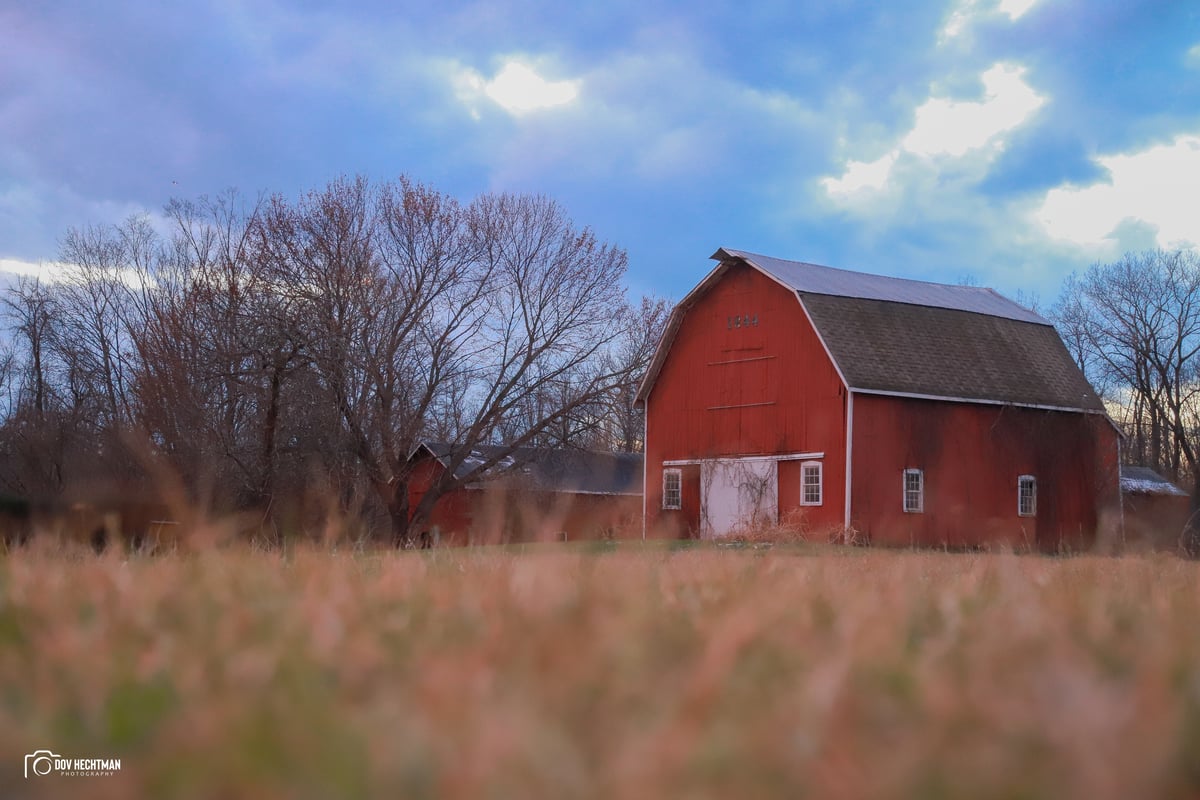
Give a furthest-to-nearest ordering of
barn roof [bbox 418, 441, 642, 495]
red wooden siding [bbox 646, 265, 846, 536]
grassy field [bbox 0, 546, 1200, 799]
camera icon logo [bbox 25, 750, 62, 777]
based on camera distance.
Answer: barn roof [bbox 418, 441, 642, 495]
red wooden siding [bbox 646, 265, 846, 536]
camera icon logo [bbox 25, 750, 62, 777]
grassy field [bbox 0, 546, 1200, 799]

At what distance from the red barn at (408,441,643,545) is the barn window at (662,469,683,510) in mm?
1309

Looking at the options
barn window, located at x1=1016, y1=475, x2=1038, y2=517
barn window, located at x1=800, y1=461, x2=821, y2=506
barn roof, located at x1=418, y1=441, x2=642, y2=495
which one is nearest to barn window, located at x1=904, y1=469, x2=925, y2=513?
barn window, located at x1=800, y1=461, x2=821, y2=506

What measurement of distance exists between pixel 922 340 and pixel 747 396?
452cm

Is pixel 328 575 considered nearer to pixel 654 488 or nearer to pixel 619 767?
pixel 619 767

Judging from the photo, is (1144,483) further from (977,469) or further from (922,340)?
(922,340)

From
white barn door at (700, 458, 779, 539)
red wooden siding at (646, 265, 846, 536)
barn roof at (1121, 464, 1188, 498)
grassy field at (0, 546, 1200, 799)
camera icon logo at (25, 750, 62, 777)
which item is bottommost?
camera icon logo at (25, 750, 62, 777)

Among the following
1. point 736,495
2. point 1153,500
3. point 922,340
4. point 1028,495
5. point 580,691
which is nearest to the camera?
point 580,691

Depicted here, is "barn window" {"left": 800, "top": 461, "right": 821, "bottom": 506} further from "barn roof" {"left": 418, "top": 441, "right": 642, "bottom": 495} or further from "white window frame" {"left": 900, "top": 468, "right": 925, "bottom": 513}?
"barn roof" {"left": 418, "top": 441, "right": 642, "bottom": 495}

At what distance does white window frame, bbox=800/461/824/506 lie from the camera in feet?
88.9

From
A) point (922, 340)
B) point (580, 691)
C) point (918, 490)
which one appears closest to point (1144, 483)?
point (922, 340)

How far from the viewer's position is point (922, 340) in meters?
28.8

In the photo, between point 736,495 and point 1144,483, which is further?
point 1144,483

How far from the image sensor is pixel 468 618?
3004 millimetres

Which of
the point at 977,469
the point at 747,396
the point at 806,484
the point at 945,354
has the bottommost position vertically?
the point at 806,484
